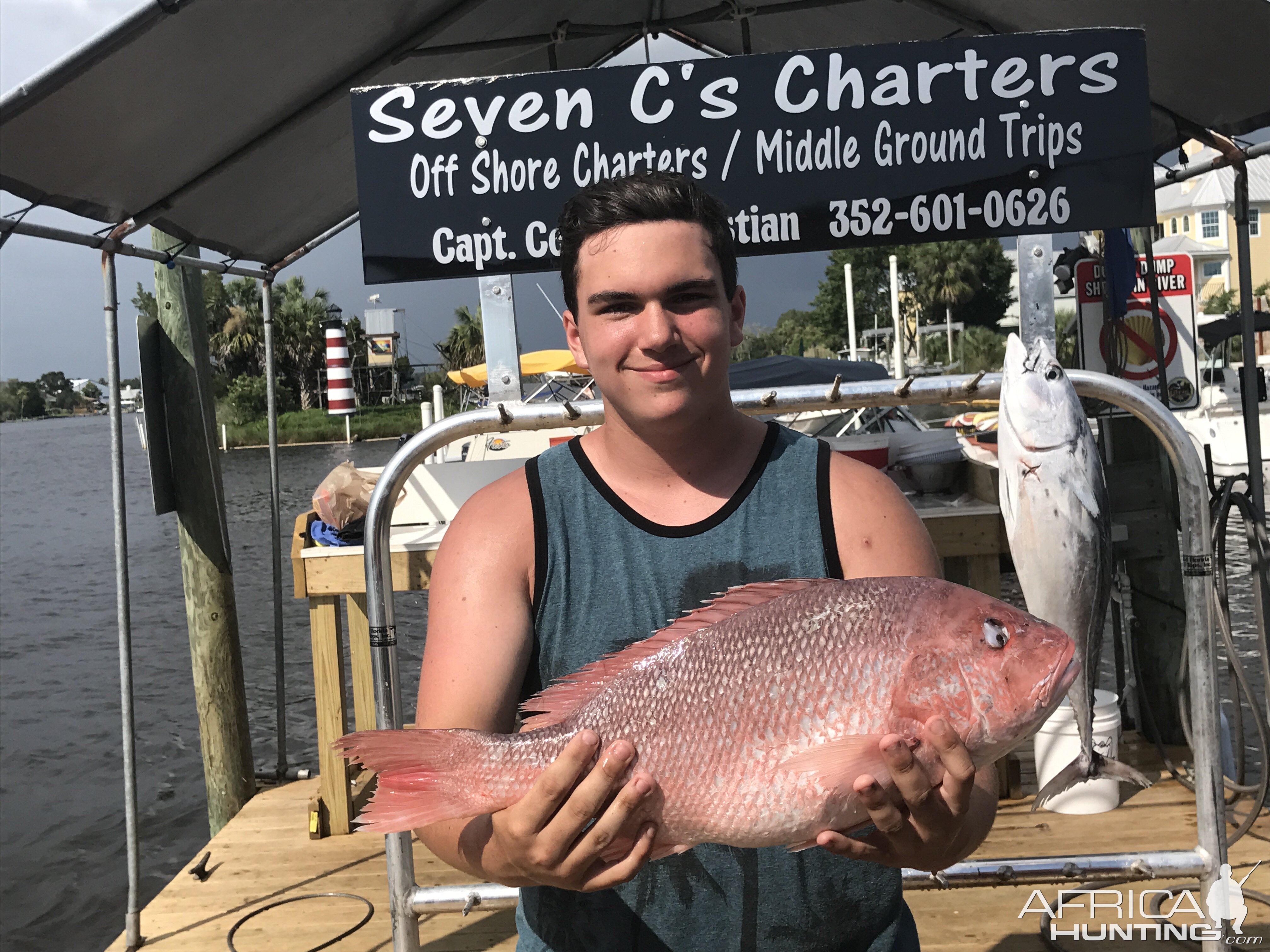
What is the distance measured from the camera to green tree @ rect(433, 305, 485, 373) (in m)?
64.8

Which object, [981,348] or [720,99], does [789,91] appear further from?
[981,348]

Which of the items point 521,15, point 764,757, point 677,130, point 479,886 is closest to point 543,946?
point 764,757

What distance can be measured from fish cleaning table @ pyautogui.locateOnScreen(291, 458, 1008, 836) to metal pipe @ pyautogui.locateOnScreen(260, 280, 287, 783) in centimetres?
71

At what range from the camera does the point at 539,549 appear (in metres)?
1.73

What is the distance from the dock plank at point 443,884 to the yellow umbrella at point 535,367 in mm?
8099

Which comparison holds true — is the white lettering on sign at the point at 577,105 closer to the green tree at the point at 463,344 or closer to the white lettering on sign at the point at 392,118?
the white lettering on sign at the point at 392,118

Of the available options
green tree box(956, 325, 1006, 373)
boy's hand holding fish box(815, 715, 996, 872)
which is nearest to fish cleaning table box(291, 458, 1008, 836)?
boy's hand holding fish box(815, 715, 996, 872)

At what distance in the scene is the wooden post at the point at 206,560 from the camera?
5188mm

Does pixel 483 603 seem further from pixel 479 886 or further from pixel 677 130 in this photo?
pixel 677 130

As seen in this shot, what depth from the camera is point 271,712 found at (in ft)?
37.3

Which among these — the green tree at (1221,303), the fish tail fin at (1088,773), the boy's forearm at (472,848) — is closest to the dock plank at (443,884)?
the fish tail fin at (1088,773)

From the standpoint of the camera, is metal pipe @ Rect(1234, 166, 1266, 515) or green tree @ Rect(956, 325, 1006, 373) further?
green tree @ Rect(956, 325, 1006, 373)

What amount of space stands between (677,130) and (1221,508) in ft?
8.09

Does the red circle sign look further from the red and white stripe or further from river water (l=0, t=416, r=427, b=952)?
the red and white stripe
